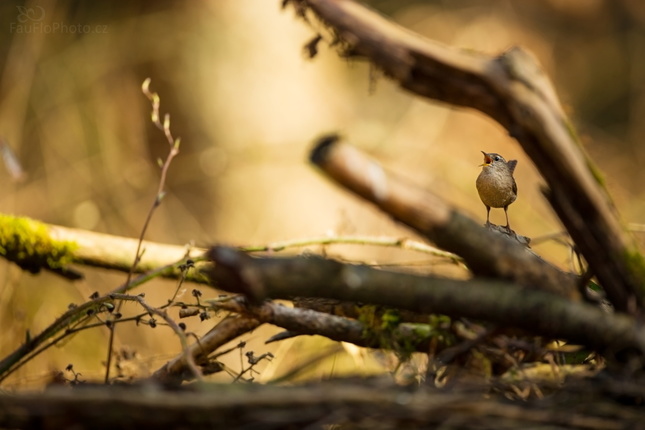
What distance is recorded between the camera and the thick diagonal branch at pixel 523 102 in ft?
3.42

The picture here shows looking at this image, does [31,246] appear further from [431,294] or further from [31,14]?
[31,14]

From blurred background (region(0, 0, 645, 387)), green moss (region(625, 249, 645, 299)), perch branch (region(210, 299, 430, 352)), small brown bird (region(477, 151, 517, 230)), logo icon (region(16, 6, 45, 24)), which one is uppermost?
logo icon (region(16, 6, 45, 24))

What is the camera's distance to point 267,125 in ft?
14.8

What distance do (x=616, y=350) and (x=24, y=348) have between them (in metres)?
1.08

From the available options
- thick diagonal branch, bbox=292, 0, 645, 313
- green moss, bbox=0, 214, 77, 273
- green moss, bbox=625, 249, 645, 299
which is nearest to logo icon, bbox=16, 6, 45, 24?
green moss, bbox=0, 214, 77, 273

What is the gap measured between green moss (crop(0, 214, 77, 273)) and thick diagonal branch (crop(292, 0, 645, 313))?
43.5 inches

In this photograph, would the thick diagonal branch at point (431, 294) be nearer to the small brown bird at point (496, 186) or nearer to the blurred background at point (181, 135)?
the small brown bird at point (496, 186)

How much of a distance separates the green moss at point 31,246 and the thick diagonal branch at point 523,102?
1104 mm

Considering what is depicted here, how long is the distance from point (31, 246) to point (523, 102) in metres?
1.33

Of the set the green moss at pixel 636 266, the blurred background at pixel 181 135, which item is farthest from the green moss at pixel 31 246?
the blurred background at pixel 181 135

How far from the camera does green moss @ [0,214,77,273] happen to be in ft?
6.10

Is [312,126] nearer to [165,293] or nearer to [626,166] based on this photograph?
[165,293]

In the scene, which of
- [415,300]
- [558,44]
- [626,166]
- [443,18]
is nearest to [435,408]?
[415,300]

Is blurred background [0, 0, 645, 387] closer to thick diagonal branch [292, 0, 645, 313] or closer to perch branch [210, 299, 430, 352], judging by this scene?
perch branch [210, 299, 430, 352]
